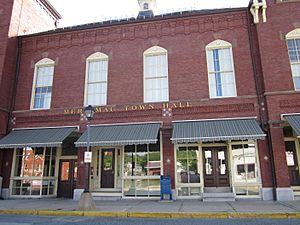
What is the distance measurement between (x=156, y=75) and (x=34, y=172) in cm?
899

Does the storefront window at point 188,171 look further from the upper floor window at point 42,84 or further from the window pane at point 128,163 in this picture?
the upper floor window at point 42,84

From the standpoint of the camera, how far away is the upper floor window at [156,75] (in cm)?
1430

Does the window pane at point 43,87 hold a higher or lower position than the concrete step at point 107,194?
higher

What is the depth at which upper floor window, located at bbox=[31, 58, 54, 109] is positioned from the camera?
1562cm

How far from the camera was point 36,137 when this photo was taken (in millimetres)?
13820

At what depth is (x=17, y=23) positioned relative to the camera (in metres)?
16.7

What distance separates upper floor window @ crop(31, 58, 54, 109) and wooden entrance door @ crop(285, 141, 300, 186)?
13563 millimetres

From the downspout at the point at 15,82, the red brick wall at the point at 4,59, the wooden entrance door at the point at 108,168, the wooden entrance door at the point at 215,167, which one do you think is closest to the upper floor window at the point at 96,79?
the wooden entrance door at the point at 108,168

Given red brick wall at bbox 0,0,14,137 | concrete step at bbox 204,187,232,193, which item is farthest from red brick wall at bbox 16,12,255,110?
concrete step at bbox 204,187,232,193

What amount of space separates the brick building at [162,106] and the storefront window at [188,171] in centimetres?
5

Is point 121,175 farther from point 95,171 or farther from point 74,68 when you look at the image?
point 74,68

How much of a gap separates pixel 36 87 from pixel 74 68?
2.72 metres

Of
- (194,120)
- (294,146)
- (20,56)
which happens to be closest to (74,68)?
(20,56)

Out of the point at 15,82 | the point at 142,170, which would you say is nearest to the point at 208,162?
the point at 142,170
